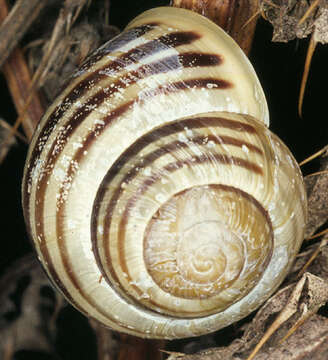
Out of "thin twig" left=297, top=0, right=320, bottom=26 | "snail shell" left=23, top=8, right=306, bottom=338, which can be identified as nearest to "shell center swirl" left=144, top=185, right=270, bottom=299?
"snail shell" left=23, top=8, right=306, bottom=338

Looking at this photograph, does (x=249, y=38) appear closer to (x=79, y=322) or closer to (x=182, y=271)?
(x=182, y=271)

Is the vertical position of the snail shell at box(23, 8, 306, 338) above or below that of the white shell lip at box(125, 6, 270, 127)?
below

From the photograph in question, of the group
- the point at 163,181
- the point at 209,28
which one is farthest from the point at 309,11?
the point at 163,181

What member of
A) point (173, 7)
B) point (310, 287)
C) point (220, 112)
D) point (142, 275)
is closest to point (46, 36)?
point (173, 7)

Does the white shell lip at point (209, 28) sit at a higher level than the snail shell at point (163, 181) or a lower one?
higher

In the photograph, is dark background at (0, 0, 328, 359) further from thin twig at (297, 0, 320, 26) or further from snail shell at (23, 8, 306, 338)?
snail shell at (23, 8, 306, 338)

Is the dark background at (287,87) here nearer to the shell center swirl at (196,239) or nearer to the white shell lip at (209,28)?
the white shell lip at (209,28)

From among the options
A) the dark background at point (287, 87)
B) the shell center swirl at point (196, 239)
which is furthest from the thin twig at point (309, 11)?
the shell center swirl at point (196, 239)
